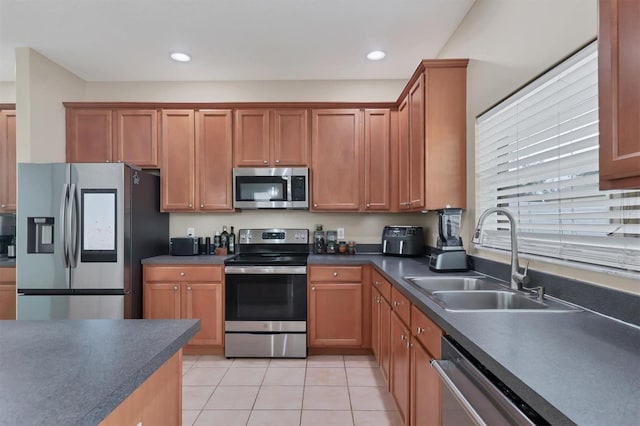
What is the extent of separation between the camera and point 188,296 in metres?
2.94

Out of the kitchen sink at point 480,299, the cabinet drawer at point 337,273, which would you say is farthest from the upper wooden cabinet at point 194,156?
the kitchen sink at point 480,299

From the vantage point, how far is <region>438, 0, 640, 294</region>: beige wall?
1.32 m

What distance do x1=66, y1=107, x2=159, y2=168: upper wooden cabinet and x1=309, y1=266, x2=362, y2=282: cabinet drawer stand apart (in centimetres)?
196

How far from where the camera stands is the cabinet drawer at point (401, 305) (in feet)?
5.62

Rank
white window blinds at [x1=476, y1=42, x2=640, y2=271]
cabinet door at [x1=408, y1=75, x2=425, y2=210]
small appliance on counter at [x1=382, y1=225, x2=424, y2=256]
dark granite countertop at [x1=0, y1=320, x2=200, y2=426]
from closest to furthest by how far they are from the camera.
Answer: dark granite countertop at [x1=0, y1=320, x2=200, y2=426] < white window blinds at [x1=476, y1=42, x2=640, y2=271] < cabinet door at [x1=408, y1=75, x2=425, y2=210] < small appliance on counter at [x1=382, y1=225, x2=424, y2=256]

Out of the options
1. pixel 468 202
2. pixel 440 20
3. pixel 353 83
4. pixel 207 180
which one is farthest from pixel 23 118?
pixel 468 202

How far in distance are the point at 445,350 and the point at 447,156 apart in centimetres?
151

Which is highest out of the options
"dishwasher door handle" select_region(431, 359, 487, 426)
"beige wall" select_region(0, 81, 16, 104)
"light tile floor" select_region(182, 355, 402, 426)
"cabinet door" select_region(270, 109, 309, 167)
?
"beige wall" select_region(0, 81, 16, 104)

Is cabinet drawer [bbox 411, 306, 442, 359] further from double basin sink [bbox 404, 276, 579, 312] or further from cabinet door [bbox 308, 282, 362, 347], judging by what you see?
cabinet door [bbox 308, 282, 362, 347]

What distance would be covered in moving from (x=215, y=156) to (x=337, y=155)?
1228 mm

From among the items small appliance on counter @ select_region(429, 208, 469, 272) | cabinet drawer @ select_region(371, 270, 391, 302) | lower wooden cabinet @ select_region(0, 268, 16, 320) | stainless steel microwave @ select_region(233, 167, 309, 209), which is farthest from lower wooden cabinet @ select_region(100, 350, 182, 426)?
lower wooden cabinet @ select_region(0, 268, 16, 320)

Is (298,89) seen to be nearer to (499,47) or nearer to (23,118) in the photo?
(499,47)

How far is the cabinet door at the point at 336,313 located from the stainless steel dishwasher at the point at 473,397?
1713mm

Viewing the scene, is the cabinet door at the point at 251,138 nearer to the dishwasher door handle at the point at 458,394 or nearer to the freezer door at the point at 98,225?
the freezer door at the point at 98,225
